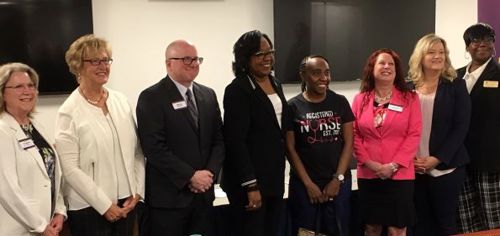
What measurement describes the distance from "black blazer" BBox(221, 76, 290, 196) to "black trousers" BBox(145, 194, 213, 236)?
0.70 feet

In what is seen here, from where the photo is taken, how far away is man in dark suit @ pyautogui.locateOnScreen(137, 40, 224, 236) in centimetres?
254

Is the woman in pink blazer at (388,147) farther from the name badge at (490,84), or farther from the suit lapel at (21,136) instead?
the suit lapel at (21,136)

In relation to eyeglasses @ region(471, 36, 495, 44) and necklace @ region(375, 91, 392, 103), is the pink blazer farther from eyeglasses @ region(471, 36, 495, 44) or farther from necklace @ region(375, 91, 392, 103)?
eyeglasses @ region(471, 36, 495, 44)

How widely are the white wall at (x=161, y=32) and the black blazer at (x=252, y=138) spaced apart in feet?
5.06

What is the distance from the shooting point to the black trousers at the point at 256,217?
2.74m

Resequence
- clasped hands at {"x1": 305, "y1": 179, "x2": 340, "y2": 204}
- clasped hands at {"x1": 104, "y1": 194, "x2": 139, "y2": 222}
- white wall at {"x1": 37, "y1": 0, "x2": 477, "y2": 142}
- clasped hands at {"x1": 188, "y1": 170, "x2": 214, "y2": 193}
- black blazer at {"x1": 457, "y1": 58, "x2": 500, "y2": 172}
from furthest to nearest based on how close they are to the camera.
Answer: white wall at {"x1": 37, "y1": 0, "x2": 477, "y2": 142} < black blazer at {"x1": 457, "y1": 58, "x2": 500, "y2": 172} < clasped hands at {"x1": 305, "y1": 179, "x2": 340, "y2": 204} < clasped hands at {"x1": 188, "y1": 170, "x2": 214, "y2": 193} < clasped hands at {"x1": 104, "y1": 194, "x2": 139, "y2": 222}

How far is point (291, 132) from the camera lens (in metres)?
2.87

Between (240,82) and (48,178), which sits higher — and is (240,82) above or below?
above

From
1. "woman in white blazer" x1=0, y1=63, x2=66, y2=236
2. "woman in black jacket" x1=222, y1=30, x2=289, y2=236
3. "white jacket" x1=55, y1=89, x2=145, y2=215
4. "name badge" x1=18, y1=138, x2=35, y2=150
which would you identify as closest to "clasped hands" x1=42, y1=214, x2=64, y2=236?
"woman in white blazer" x1=0, y1=63, x2=66, y2=236

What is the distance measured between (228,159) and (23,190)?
1026 millimetres

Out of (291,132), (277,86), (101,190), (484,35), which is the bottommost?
(101,190)

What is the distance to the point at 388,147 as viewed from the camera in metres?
2.97

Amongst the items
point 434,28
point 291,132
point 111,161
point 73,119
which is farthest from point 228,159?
point 434,28

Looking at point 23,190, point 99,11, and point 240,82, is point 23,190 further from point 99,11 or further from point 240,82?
point 99,11
